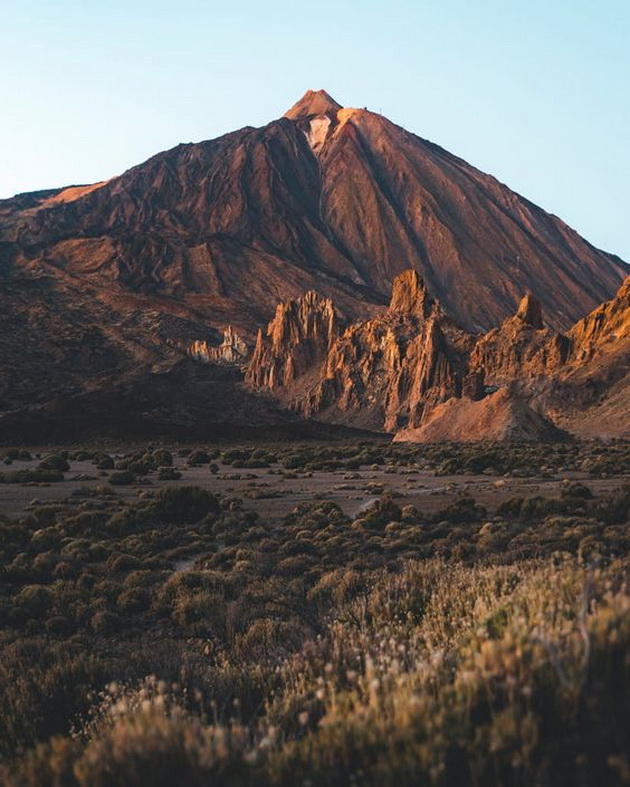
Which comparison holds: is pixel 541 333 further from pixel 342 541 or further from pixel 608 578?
pixel 608 578

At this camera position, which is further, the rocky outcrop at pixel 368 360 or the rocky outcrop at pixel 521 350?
the rocky outcrop at pixel 368 360

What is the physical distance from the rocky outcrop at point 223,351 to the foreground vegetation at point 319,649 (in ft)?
335

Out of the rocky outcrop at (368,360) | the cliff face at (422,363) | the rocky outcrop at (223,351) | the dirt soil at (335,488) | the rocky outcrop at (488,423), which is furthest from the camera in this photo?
the rocky outcrop at (223,351)

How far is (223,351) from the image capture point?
125 meters

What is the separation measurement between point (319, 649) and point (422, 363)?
76.8m

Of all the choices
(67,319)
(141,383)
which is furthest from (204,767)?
(67,319)

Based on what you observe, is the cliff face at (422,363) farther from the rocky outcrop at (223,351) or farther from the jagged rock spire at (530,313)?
the rocky outcrop at (223,351)

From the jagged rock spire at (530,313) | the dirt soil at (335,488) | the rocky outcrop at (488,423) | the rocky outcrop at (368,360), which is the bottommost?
the dirt soil at (335,488)

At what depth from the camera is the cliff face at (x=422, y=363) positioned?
6159 cm

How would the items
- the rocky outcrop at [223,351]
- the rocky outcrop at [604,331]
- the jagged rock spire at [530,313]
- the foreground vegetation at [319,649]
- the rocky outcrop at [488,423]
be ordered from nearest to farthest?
the foreground vegetation at [319,649]
the rocky outcrop at [488,423]
the rocky outcrop at [604,331]
the jagged rock spire at [530,313]
the rocky outcrop at [223,351]

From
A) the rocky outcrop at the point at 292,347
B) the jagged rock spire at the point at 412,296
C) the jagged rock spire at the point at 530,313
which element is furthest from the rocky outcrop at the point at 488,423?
the rocky outcrop at the point at 292,347

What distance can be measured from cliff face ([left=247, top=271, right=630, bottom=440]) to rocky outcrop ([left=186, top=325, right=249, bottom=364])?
13.6 metres

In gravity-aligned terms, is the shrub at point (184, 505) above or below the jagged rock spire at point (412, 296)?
below

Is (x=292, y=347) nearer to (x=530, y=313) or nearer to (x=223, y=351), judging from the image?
(x=223, y=351)
